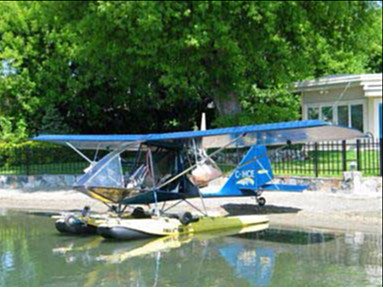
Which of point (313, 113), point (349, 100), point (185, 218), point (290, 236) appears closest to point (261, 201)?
point (290, 236)

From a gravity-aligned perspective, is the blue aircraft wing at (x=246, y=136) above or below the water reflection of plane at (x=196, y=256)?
above

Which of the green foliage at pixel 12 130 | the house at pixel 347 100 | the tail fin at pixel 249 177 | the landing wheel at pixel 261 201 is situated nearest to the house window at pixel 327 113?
the house at pixel 347 100

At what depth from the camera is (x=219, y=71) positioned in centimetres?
2466

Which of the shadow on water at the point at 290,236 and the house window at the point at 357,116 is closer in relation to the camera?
the shadow on water at the point at 290,236

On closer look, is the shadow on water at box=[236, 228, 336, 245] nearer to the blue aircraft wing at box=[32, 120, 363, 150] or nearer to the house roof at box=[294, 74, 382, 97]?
the blue aircraft wing at box=[32, 120, 363, 150]

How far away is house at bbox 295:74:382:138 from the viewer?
2730 cm

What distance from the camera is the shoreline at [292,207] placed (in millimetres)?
14543

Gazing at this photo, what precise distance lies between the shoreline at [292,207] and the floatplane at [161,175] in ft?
2.71

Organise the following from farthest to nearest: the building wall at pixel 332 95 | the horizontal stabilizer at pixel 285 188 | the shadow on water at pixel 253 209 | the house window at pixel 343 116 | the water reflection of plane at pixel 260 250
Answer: the house window at pixel 343 116, the building wall at pixel 332 95, the shadow on water at pixel 253 209, the horizontal stabilizer at pixel 285 188, the water reflection of plane at pixel 260 250

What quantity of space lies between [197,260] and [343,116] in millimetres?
20250

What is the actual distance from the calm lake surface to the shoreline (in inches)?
43.5

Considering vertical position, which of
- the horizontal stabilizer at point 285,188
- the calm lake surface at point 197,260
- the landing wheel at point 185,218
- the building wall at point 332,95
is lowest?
the calm lake surface at point 197,260

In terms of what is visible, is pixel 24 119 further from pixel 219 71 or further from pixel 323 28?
pixel 323 28

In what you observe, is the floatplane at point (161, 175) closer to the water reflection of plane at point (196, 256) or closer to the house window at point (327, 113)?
the water reflection of plane at point (196, 256)
